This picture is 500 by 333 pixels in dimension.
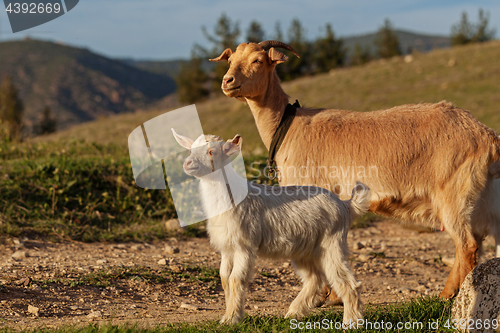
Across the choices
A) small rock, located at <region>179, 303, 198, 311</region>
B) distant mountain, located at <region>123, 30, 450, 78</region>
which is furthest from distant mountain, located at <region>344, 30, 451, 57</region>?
small rock, located at <region>179, 303, 198, 311</region>

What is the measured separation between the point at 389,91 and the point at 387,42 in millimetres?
43798

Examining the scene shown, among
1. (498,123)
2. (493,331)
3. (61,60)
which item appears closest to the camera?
(493,331)

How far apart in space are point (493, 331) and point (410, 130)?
2.24m

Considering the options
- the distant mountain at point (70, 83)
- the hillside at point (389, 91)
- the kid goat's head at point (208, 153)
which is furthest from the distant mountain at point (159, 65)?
the kid goat's head at point (208, 153)

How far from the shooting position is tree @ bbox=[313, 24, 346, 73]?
59.2 metres

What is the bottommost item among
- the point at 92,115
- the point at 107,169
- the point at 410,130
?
the point at 92,115

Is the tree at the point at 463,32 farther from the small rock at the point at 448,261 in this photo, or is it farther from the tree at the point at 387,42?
the small rock at the point at 448,261

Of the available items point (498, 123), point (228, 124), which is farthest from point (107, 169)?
point (228, 124)

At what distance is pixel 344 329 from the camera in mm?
3711

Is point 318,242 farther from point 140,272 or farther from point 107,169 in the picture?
point 107,169

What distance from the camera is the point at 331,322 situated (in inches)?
151

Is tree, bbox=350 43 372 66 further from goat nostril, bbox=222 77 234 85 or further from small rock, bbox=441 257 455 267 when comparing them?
goat nostril, bbox=222 77 234 85

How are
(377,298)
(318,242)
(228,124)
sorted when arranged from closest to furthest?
(318,242) < (377,298) < (228,124)

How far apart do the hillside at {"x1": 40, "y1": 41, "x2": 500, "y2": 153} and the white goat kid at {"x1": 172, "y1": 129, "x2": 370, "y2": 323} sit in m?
16.2
